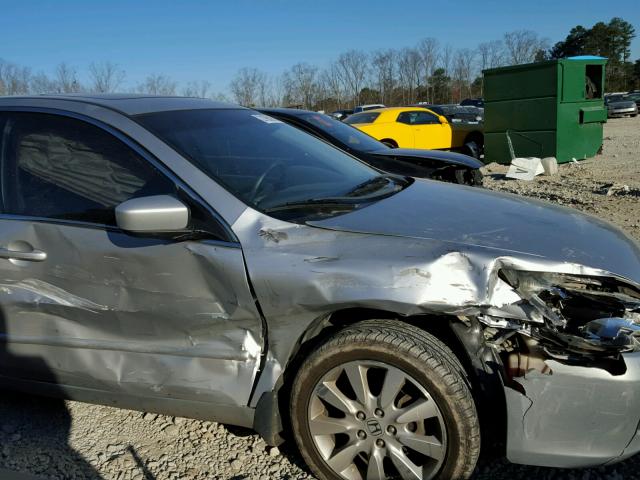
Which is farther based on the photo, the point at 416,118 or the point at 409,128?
the point at 416,118

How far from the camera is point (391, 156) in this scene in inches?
265

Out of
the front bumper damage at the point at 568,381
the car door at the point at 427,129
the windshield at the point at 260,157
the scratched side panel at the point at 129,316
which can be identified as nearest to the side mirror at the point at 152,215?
the scratched side panel at the point at 129,316

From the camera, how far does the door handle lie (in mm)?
2715

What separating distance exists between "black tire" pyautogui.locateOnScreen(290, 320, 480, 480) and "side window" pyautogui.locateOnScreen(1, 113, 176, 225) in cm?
105

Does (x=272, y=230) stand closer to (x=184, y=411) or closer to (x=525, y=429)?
(x=184, y=411)

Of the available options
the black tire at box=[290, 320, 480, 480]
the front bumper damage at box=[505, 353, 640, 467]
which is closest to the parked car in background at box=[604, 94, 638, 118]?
the front bumper damage at box=[505, 353, 640, 467]

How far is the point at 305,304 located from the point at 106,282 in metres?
0.96

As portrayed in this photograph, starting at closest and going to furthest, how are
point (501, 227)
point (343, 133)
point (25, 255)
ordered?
point (501, 227), point (25, 255), point (343, 133)

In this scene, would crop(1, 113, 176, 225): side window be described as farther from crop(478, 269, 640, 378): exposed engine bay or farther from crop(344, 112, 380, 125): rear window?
crop(344, 112, 380, 125): rear window

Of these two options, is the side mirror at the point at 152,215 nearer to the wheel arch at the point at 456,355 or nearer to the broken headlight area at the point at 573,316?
the wheel arch at the point at 456,355

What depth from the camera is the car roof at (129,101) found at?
2910 mm

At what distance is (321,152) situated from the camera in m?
3.60

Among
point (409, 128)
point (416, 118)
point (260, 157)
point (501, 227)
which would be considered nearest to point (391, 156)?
point (260, 157)

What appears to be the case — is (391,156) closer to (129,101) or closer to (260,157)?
(260,157)
